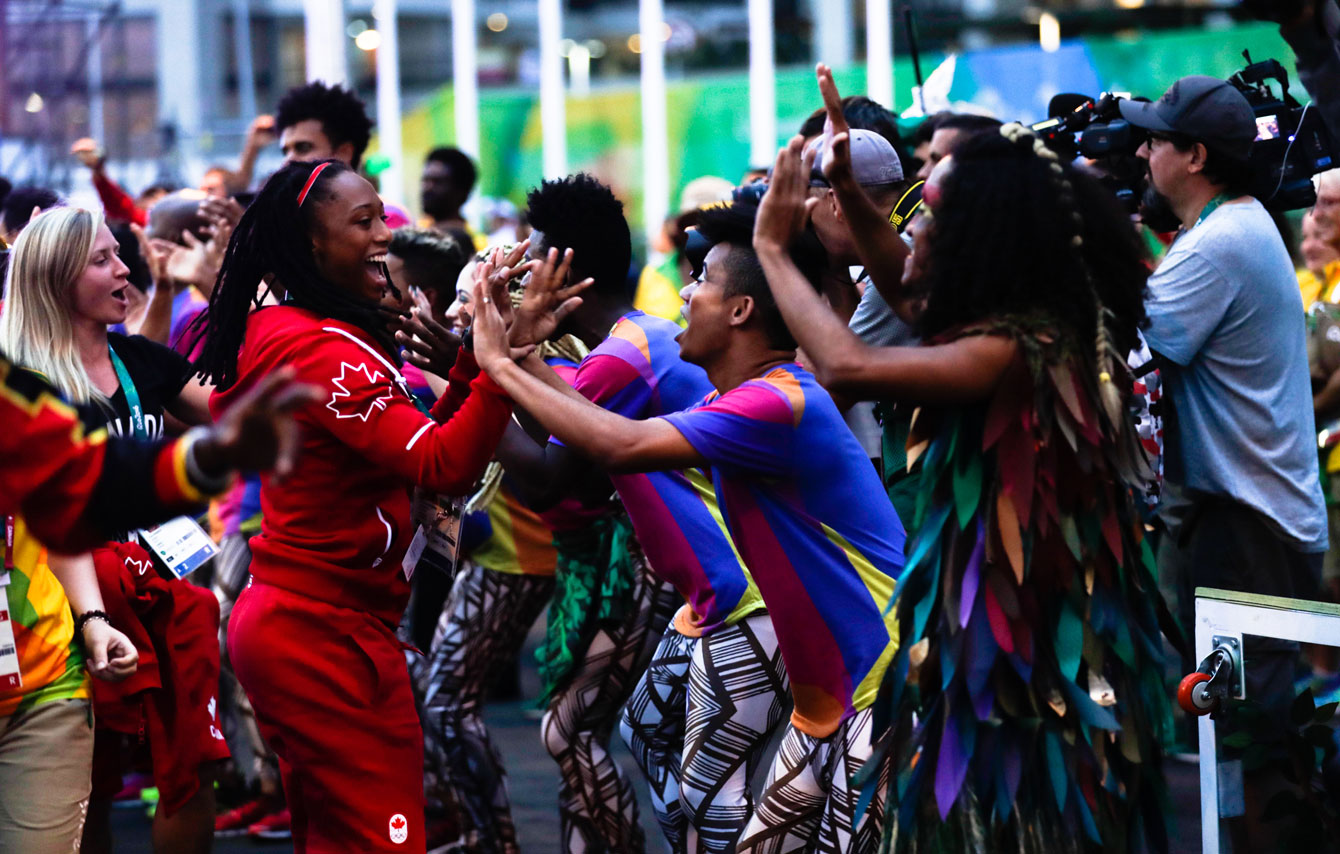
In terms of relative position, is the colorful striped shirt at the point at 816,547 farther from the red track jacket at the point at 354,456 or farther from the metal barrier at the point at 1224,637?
the metal barrier at the point at 1224,637

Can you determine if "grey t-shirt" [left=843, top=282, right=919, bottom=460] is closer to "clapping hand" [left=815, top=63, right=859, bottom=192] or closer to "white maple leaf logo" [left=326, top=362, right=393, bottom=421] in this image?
"clapping hand" [left=815, top=63, right=859, bottom=192]

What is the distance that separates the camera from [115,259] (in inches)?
169

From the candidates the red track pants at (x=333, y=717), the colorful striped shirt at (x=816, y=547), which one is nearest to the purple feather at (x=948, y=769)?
the colorful striped shirt at (x=816, y=547)

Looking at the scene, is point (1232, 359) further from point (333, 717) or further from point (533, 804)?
point (533, 804)

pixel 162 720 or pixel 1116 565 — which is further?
pixel 162 720

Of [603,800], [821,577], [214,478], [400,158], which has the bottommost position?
[603,800]

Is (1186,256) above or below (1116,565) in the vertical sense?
above

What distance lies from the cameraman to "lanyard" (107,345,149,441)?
104 inches

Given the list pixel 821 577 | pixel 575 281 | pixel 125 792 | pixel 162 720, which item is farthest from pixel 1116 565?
pixel 125 792

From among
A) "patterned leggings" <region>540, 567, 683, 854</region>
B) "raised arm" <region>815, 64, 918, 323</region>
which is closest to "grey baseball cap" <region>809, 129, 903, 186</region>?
"raised arm" <region>815, 64, 918, 323</region>

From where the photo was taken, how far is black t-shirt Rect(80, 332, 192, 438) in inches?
169

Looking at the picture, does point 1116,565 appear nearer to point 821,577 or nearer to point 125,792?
point 821,577

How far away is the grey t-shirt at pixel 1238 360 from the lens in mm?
4129

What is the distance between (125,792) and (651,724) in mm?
3179
